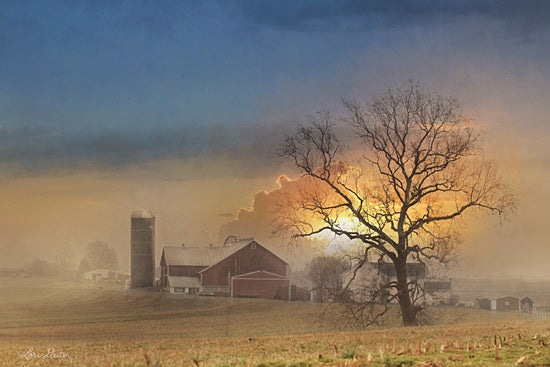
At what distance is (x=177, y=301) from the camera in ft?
230

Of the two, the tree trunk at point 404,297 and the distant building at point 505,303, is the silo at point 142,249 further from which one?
the tree trunk at point 404,297

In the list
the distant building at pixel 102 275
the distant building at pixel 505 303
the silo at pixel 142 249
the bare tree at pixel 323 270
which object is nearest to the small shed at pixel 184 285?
the silo at pixel 142 249

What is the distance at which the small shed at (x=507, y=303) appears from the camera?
74050 mm

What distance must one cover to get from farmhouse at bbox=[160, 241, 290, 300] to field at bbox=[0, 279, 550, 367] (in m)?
4.39

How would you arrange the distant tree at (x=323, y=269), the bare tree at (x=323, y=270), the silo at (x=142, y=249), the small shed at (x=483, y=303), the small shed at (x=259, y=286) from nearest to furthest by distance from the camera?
1. the bare tree at (x=323, y=270)
2. the distant tree at (x=323, y=269)
3. the small shed at (x=259, y=286)
4. the small shed at (x=483, y=303)
5. the silo at (x=142, y=249)

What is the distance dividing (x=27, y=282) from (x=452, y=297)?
66.7 meters

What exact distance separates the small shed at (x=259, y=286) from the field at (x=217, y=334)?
4.41 m

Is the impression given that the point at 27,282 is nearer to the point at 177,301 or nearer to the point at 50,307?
the point at 50,307

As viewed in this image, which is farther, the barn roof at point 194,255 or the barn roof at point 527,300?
the barn roof at point 194,255

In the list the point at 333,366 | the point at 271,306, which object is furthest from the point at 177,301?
the point at 333,366

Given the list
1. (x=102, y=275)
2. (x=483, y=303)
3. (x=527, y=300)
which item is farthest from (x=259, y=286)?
(x=102, y=275)

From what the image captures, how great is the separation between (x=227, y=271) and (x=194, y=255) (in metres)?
7.39

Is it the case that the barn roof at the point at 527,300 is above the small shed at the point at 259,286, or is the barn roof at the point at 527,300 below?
below

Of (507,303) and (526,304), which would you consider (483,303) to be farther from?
(526,304)
